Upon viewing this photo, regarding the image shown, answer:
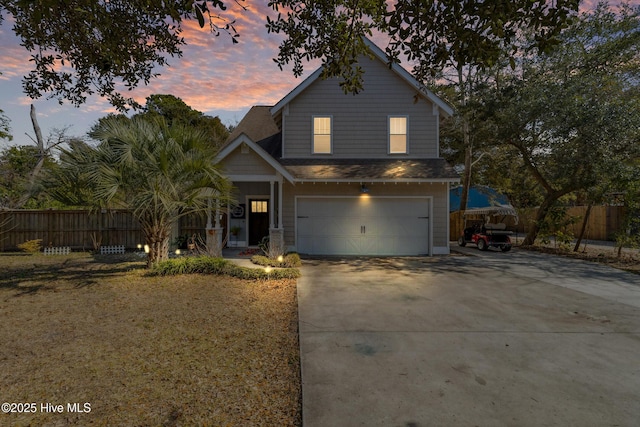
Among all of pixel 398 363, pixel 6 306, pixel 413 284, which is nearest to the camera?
pixel 398 363

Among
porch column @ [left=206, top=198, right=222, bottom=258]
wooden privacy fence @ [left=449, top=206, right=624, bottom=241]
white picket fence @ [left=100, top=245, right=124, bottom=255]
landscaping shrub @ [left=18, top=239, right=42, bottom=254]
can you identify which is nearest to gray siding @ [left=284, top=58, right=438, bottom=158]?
porch column @ [left=206, top=198, right=222, bottom=258]

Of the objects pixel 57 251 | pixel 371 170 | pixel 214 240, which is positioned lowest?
pixel 57 251

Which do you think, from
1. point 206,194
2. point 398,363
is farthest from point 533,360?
point 206,194

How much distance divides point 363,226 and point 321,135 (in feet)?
13.9

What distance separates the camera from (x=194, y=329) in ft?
15.9

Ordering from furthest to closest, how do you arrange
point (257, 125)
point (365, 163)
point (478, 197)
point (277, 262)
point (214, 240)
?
point (478, 197) → point (257, 125) → point (365, 163) → point (214, 240) → point (277, 262)

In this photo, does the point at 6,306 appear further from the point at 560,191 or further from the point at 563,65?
the point at 563,65

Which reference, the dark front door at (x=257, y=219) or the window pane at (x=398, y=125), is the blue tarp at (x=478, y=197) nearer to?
the window pane at (x=398, y=125)

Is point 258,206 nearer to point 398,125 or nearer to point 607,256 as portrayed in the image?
point 398,125

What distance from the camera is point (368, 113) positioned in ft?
43.1

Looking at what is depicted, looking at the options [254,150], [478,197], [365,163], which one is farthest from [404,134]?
[478,197]

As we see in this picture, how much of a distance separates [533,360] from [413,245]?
9.13m

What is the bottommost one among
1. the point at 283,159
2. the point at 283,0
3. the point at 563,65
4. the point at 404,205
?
the point at 404,205

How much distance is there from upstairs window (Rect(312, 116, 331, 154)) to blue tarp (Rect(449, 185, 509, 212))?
14964 millimetres
